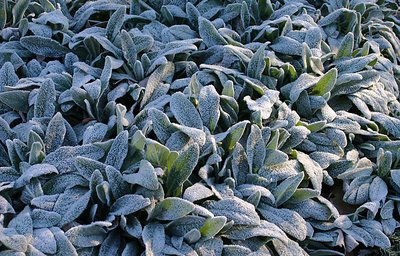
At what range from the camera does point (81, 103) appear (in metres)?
2.75

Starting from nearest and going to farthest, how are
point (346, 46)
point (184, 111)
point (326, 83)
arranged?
point (184, 111) → point (326, 83) → point (346, 46)

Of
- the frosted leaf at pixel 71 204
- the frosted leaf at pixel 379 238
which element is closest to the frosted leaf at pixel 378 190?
the frosted leaf at pixel 379 238

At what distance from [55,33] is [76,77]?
1.60 feet

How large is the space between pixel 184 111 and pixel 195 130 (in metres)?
0.19

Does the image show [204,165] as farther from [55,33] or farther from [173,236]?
[55,33]

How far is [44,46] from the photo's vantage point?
3.20 m

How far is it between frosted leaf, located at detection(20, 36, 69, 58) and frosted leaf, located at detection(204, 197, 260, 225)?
4.37 feet

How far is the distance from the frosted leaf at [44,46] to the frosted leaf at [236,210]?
1330 millimetres

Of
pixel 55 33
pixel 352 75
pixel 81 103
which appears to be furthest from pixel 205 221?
pixel 55 33

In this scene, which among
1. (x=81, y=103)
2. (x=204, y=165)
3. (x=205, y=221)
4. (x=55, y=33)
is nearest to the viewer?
(x=205, y=221)

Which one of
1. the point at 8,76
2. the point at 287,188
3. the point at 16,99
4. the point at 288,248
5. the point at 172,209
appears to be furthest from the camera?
the point at 8,76

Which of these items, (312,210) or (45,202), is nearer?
(45,202)

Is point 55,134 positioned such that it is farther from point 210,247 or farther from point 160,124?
point 210,247

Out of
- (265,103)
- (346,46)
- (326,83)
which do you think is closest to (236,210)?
(265,103)
